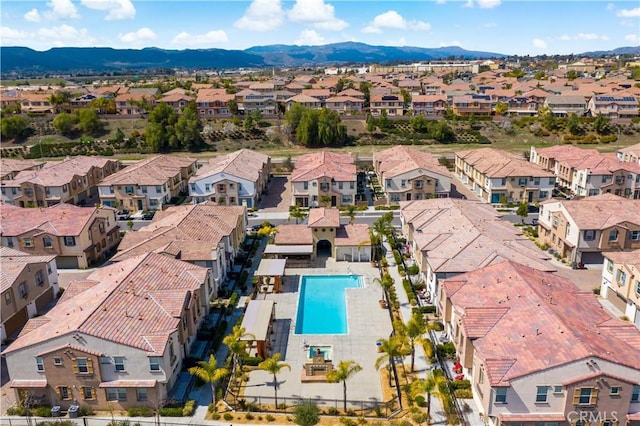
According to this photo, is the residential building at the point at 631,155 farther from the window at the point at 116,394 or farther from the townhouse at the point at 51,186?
the townhouse at the point at 51,186

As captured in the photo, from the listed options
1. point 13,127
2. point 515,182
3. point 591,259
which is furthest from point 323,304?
point 13,127

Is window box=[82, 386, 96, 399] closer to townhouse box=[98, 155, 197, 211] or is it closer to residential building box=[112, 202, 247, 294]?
residential building box=[112, 202, 247, 294]

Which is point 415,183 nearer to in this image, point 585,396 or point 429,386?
point 429,386

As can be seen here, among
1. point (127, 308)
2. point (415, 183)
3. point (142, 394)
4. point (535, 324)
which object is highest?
point (415, 183)

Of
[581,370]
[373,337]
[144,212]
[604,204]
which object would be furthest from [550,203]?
[144,212]

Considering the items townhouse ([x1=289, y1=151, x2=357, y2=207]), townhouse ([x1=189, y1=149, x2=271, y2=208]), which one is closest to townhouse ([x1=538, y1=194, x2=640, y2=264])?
townhouse ([x1=289, y1=151, x2=357, y2=207])

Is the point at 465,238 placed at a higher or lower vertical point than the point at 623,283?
higher
